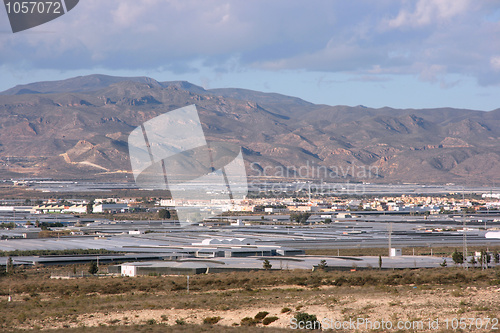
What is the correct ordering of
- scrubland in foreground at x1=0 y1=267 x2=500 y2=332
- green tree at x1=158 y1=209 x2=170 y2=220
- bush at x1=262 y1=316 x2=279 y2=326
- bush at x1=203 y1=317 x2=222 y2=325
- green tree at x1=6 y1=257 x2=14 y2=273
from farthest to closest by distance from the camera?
1. green tree at x1=158 y1=209 x2=170 y2=220
2. green tree at x1=6 y1=257 x2=14 y2=273
3. bush at x1=203 y1=317 x2=222 y2=325
4. scrubland in foreground at x1=0 y1=267 x2=500 y2=332
5. bush at x1=262 y1=316 x2=279 y2=326

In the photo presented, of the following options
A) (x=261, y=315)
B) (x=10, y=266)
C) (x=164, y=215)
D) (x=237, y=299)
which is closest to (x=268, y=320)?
(x=261, y=315)

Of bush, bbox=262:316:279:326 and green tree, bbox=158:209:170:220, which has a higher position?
green tree, bbox=158:209:170:220

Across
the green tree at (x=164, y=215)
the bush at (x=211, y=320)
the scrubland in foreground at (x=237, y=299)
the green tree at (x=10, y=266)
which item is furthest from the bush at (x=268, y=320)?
the green tree at (x=164, y=215)

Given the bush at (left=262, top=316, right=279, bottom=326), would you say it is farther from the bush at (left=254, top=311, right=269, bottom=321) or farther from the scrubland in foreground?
the bush at (left=254, top=311, right=269, bottom=321)

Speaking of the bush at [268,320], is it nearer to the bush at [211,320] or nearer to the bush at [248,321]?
the bush at [248,321]

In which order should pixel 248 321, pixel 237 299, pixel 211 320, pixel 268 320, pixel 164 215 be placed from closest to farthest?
pixel 268 320 < pixel 248 321 < pixel 211 320 < pixel 237 299 < pixel 164 215

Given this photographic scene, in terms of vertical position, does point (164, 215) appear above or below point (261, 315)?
above

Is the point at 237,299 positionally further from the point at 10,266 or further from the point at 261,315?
the point at 10,266

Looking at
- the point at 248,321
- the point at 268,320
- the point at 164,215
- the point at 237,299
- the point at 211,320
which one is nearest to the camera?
the point at 268,320

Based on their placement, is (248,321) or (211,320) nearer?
(248,321)

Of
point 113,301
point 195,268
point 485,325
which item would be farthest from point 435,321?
point 195,268

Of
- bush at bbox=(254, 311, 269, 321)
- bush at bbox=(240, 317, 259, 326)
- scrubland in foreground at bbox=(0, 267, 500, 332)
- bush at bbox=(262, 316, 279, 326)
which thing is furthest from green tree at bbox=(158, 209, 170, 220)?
bush at bbox=(262, 316, 279, 326)

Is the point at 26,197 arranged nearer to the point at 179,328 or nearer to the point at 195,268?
the point at 195,268

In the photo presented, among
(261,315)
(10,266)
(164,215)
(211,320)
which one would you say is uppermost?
(164,215)
